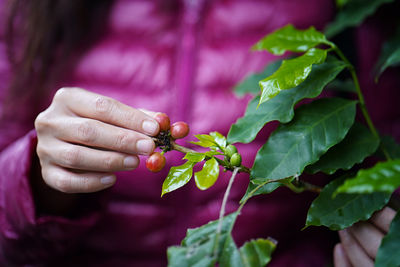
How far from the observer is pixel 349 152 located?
511mm

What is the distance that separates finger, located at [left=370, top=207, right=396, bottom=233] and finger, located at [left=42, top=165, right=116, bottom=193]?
1.55 feet

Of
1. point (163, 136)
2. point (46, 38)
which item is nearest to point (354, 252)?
point (163, 136)

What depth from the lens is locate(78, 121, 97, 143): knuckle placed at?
55 centimetres

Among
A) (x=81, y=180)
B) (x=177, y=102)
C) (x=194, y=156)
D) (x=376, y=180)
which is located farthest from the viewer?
(x=177, y=102)

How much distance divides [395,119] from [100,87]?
978 millimetres

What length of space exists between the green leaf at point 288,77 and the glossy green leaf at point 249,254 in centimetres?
18

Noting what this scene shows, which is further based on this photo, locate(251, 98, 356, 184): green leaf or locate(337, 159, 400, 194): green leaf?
locate(251, 98, 356, 184): green leaf

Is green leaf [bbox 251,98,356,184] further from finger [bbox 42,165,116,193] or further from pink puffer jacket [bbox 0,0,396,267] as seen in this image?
pink puffer jacket [bbox 0,0,396,267]

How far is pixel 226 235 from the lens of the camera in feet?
1.20

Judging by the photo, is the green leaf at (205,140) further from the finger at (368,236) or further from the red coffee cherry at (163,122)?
the finger at (368,236)

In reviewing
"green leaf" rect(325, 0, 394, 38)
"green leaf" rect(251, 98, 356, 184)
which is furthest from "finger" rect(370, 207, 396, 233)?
"green leaf" rect(325, 0, 394, 38)

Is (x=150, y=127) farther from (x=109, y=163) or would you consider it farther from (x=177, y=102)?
(x=177, y=102)

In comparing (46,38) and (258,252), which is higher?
(46,38)

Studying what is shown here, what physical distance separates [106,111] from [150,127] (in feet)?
0.35
